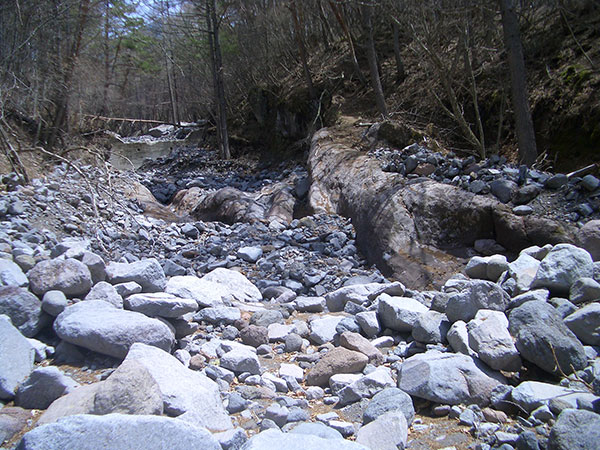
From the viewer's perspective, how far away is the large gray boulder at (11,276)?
2.99m

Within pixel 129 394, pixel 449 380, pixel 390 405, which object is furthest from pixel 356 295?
pixel 129 394

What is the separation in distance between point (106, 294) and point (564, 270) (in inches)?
122

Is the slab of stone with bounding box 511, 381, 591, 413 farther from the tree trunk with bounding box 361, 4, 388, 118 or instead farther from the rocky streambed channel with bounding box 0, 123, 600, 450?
the tree trunk with bounding box 361, 4, 388, 118

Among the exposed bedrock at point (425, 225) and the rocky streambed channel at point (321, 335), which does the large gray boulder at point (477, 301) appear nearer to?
the rocky streambed channel at point (321, 335)

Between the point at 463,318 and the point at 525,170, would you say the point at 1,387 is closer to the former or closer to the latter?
the point at 463,318

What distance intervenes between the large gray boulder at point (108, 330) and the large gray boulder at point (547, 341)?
206 centimetres

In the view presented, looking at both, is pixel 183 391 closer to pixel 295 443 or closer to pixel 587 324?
pixel 295 443

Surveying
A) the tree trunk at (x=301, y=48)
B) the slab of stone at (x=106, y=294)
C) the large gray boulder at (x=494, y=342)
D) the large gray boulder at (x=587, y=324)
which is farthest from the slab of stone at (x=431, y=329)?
the tree trunk at (x=301, y=48)

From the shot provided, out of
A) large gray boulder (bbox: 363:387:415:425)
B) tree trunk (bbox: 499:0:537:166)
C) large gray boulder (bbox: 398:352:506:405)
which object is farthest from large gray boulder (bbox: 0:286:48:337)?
tree trunk (bbox: 499:0:537:166)

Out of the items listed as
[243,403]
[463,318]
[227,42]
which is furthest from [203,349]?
[227,42]

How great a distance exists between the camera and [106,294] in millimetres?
3172

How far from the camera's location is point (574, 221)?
4477 mm

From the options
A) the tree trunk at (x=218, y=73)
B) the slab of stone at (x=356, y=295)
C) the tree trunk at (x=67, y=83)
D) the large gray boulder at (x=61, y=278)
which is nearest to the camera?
the large gray boulder at (x=61, y=278)

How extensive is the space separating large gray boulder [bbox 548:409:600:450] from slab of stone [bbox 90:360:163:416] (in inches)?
66.1
